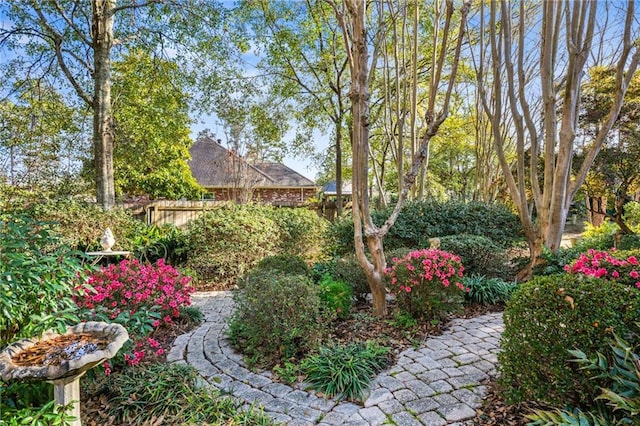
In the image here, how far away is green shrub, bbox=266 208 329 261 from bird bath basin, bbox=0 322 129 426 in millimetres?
5132

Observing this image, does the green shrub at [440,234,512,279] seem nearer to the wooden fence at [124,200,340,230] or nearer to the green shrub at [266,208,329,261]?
the green shrub at [266,208,329,261]

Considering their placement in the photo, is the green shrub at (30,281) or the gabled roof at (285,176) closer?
the green shrub at (30,281)

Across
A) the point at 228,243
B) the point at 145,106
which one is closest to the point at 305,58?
the point at 145,106

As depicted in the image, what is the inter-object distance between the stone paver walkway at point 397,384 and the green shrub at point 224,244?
264cm

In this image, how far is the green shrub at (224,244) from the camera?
6.15 metres

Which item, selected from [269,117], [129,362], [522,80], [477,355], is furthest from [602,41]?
[129,362]

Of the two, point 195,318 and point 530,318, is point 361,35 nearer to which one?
point 530,318

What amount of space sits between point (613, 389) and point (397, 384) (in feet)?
4.18

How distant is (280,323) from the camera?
302cm


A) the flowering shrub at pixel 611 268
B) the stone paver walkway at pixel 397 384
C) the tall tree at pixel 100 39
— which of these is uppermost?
the tall tree at pixel 100 39

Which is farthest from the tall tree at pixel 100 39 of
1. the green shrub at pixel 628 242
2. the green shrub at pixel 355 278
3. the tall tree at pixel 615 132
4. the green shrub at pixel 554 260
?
the green shrub at pixel 628 242

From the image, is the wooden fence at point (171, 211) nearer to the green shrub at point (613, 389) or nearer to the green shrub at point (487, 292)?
the green shrub at point (487, 292)

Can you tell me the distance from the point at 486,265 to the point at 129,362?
465cm

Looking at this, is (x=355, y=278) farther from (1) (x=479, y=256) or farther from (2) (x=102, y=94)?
(2) (x=102, y=94)
